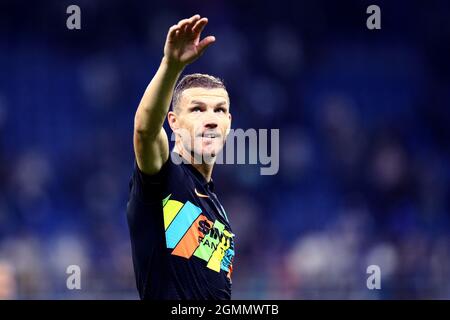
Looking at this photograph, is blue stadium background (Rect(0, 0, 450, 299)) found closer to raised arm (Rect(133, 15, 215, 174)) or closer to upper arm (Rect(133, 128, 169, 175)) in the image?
upper arm (Rect(133, 128, 169, 175))

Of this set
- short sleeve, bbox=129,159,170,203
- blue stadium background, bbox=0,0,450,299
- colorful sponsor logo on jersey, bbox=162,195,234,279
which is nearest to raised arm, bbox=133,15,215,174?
short sleeve, bbox=129,159,170,203

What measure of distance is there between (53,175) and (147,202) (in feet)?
22.9

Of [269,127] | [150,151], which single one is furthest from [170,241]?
[269,127]

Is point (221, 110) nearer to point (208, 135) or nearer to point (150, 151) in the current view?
point (208, 135)

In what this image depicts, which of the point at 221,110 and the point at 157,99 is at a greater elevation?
the point at 157,99

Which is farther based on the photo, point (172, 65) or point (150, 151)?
point (150, 151)

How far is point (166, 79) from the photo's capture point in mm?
3760

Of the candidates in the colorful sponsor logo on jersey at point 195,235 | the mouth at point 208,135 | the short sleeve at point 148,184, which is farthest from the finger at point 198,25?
the mouth at point 208,135

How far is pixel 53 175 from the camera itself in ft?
35.6

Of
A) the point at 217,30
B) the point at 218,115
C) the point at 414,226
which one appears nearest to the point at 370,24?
the point at 217,30

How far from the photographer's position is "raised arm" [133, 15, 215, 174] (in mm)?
3715

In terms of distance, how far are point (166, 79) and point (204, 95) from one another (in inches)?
46.6

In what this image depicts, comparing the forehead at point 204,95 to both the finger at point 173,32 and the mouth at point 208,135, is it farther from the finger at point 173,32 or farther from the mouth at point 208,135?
the finger at point 173,32

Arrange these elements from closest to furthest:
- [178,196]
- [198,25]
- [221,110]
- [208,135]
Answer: [198,25] < [178,196] < [208,135] < [221,110]
